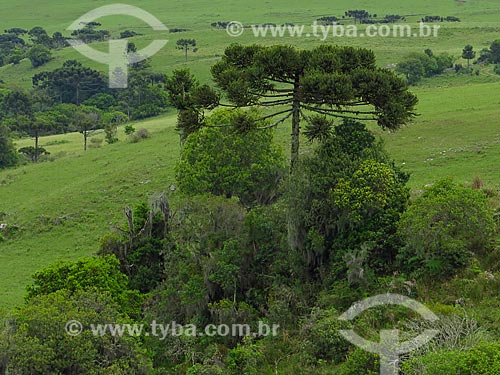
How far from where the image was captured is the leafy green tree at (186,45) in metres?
104

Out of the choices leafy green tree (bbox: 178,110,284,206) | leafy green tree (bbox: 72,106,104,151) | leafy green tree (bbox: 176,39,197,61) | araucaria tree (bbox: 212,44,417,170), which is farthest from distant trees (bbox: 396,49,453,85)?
araucaria tree (bbox: 212,44,417,170)

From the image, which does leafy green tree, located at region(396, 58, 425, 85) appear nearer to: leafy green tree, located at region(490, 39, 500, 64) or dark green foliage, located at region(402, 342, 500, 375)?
leafy green tree, located at region(490, 39, 500, 64)

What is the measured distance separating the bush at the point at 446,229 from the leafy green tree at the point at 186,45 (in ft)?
289

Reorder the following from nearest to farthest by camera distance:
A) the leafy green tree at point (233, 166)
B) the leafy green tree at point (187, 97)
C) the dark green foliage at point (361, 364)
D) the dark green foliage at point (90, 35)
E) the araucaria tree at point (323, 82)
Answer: the dark green foliage at point (361, 364) → the araucaria tree at point (323, 82) → the leafy green tree at point (187, 97) → the leafy green tree at point (233, 166) → the dark green foliage at point (90, 35)

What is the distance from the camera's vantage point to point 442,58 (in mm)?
72625

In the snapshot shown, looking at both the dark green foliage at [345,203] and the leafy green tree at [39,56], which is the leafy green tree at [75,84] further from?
the dark green foliage at [345,203]

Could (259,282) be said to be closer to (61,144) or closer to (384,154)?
(384,154)

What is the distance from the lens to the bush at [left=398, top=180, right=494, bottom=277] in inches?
715

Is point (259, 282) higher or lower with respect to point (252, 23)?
lower

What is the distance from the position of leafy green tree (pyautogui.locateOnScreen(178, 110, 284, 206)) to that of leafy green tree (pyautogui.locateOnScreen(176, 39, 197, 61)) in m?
77.7

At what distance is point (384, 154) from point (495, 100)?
26.8 metres

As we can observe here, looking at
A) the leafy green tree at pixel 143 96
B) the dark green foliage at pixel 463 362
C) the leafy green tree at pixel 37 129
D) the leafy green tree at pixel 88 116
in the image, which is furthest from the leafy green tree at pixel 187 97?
the leafy green tree at pixel 143 96

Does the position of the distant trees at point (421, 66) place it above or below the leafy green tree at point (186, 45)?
below

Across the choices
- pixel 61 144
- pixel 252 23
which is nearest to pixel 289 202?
pixel 61 144
